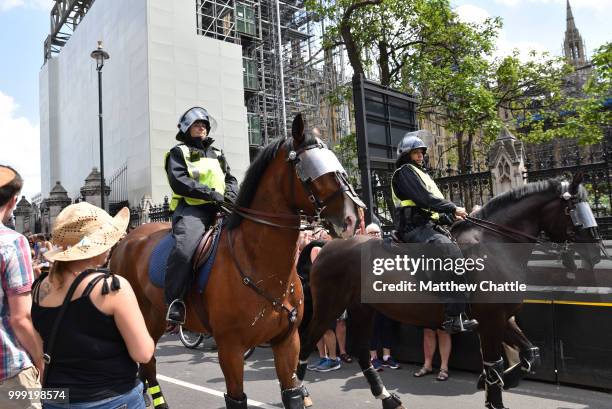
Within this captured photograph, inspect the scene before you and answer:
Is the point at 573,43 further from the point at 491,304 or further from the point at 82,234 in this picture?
the point at 82,234

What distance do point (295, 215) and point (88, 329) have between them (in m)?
1.76

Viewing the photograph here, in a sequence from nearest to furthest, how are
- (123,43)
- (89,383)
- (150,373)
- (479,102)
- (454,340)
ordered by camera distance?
(89,383)
(150,373)
(454,340)
(479,102)
(123,43)

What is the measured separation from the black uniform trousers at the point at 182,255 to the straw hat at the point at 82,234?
144 cm

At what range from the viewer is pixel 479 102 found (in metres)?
16.3

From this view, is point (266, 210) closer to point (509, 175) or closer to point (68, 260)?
point (68, 260)

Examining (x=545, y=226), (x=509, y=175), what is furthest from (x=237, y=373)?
(x=509, y=175)

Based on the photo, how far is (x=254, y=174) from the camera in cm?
390

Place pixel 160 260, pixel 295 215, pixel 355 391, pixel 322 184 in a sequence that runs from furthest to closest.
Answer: pixel 355 391 < pixel 160 260 < pixel 295 215 < pixel 322 184

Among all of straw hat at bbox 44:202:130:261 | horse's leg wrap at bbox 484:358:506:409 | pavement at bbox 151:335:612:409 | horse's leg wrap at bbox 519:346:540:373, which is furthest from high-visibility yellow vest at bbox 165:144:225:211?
horse's leg wrap at bbox 519:346:540:373

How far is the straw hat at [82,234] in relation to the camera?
2338 mm

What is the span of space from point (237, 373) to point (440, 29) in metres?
16.2

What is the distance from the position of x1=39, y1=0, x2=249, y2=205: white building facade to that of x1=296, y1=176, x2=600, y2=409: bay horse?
58.9ft

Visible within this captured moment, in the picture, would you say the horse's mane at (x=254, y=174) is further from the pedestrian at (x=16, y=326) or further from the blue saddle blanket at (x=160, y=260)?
the pedestrian at (x=16, y=326)

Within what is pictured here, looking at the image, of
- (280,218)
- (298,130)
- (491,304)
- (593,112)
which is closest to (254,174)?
(280,218)
